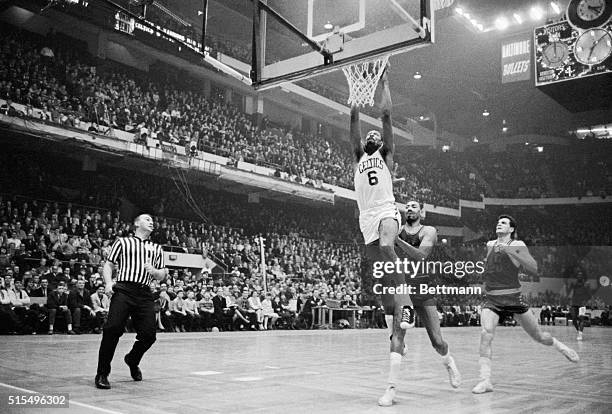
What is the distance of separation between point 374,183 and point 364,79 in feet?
9.58

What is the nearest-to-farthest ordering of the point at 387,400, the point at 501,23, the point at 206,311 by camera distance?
the point at 387,400 → the point at 206,311 → the point at 501,23

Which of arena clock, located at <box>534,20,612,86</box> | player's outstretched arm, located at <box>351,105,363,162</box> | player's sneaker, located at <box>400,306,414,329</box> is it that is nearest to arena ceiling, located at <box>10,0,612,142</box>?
arena clock, located at <box>534,20,612,86</box>

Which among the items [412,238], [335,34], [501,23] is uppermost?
[501,23]

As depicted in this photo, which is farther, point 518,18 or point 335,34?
point 518,18

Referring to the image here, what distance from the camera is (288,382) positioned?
19.4 ft

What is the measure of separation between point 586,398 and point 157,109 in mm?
21955

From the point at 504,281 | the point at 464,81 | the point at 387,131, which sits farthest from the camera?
the point at 464,81

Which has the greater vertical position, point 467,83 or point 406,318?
point 467,83

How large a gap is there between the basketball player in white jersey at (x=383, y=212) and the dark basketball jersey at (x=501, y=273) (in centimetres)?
138

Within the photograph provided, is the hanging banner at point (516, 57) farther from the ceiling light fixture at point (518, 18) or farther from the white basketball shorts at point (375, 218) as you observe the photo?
the white basketball shorts at point (375, 218)

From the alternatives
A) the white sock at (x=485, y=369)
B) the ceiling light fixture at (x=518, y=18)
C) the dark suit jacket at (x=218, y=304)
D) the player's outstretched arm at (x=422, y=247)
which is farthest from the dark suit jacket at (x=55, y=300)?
the ceiling light fixture at (x=518, y=18)

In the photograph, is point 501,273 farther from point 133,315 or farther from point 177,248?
point 177,248

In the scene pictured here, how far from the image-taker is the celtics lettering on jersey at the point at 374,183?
526cm

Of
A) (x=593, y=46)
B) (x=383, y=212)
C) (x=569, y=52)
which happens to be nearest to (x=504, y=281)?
(x=383, y=212)
